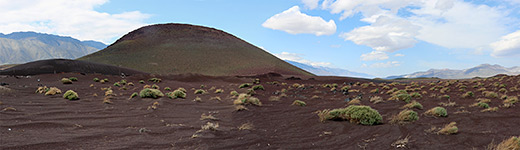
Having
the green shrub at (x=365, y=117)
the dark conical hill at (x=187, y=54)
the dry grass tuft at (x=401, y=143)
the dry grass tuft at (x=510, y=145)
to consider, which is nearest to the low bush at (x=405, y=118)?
the green shrub at (x=365, y=117)

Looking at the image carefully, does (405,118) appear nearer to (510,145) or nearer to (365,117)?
(365,117)

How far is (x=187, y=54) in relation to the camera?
10312 centimetres

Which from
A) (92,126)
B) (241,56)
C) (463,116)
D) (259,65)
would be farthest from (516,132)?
(241,56)

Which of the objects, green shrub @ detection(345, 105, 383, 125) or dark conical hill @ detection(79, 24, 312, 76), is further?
dark conical hill @ detection(79, 24, 312, 76)

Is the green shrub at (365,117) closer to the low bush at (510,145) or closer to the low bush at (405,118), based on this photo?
the low bush at (405,118)

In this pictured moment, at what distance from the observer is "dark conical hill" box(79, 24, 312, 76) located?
9200cm

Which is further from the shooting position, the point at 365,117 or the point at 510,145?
the point at 365,117

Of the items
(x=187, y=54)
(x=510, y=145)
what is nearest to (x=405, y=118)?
(x=510, y=145)

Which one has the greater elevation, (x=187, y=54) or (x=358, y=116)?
(x=187, y=54)

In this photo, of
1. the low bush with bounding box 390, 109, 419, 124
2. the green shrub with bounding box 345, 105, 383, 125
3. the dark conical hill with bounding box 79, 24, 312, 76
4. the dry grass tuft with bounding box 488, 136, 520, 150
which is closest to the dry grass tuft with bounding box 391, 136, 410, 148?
the dry grass tuft with bounding box 488, 136, 520, 150

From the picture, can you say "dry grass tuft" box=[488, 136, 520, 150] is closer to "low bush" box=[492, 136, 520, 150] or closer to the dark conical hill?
"low bush" box=[492, 136, 520, 150]

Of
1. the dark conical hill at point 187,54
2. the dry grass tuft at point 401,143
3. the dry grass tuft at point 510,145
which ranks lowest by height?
the dry grass tuft at point 401,143

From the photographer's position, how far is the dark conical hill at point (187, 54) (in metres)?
92.0

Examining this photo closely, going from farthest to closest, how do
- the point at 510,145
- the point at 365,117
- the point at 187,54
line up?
1. the point at 187,54
2. the point at 365,117
3. the point at 510,145
